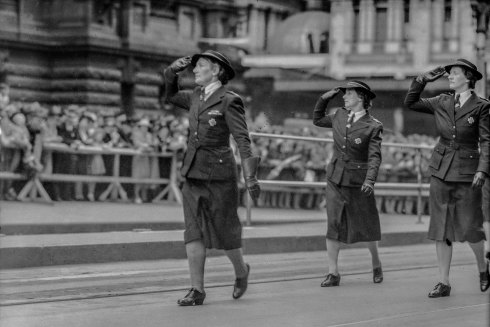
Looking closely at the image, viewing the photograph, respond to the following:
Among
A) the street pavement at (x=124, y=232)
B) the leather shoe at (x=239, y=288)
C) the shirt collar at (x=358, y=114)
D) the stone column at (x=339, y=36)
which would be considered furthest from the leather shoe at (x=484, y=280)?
the stone column at (x=339, y=36)

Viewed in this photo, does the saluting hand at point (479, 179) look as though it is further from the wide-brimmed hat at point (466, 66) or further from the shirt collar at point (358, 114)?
the shirt collar at point (358, 114)

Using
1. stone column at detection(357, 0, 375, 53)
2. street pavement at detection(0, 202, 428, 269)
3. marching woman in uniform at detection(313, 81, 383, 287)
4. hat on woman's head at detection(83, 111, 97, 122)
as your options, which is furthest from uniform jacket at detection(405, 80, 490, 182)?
stone column at detection(357, 0, 375, 53)

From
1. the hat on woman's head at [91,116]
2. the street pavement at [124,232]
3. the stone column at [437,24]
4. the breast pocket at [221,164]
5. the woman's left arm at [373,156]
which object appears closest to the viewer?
the breast pocket at [221,164]

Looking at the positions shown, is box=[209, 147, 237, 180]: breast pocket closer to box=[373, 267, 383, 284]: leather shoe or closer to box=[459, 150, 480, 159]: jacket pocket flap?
box=[459, 150, 480, 159]: jacket pocket flap

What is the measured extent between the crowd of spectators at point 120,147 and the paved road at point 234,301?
6.70 meters

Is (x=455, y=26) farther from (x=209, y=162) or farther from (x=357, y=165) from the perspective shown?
(x=209, y=162)

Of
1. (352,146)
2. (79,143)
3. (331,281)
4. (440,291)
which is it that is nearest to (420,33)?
(79,143)

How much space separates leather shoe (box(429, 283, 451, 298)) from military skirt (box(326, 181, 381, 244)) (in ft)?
3.93

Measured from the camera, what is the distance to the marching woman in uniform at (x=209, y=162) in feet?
32.3

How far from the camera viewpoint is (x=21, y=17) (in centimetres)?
3241

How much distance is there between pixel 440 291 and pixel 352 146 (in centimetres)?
164

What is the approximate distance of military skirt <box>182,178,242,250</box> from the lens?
32.4ft

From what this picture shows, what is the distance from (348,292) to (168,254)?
9.35 ft

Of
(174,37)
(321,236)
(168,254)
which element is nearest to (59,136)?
(321,236)
